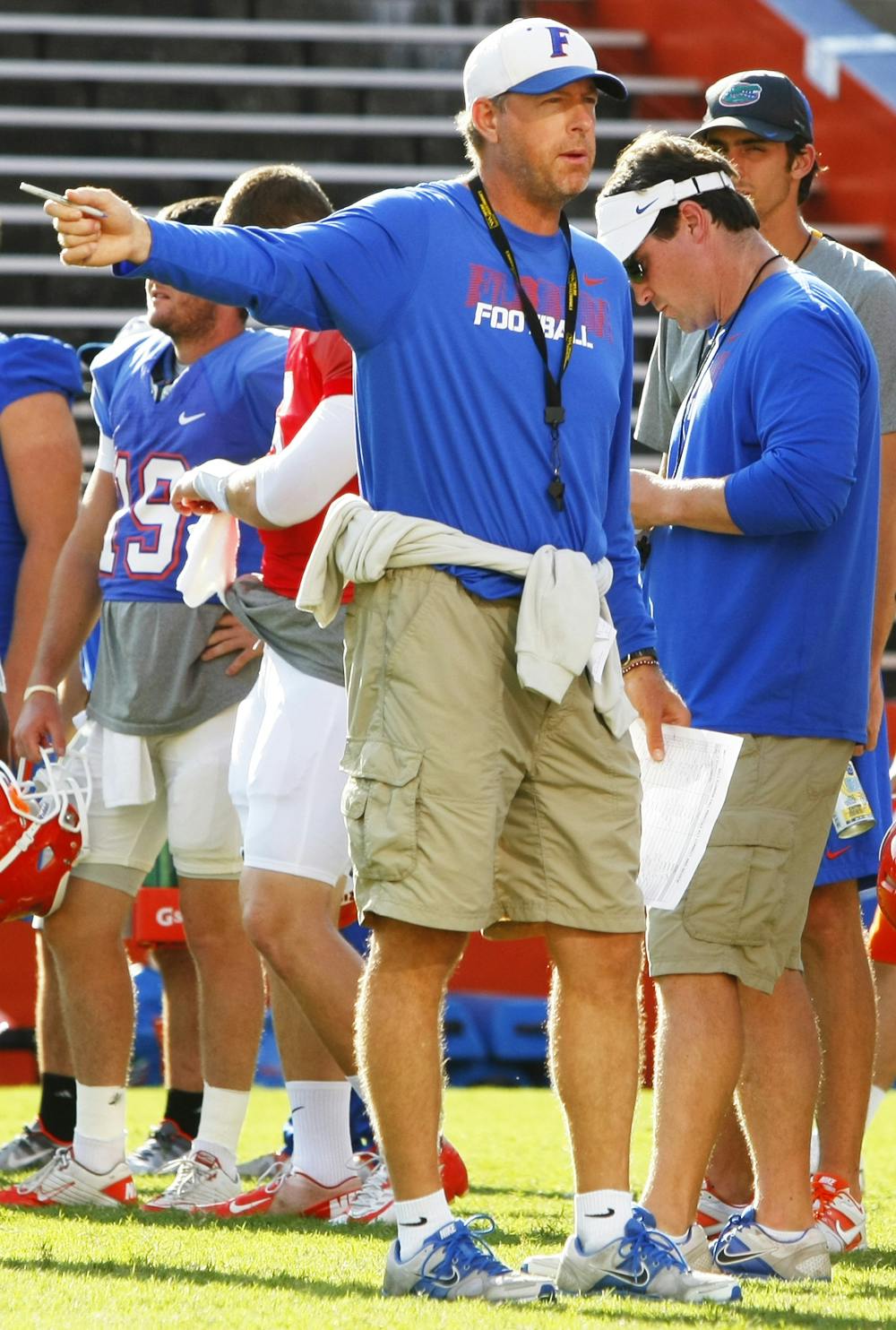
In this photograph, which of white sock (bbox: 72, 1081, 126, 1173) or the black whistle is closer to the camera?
the black whistle

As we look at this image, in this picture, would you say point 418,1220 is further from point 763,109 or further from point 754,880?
point 763,109

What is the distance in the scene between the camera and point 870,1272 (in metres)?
3.50

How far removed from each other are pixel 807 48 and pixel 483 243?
8.56 metres

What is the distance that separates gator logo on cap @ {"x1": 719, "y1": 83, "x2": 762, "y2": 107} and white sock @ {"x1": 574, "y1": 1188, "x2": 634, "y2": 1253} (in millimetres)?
2137

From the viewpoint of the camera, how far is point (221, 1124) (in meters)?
4.41

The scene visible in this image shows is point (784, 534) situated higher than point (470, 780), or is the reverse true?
point (784, 534)

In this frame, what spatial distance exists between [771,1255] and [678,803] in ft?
2.38

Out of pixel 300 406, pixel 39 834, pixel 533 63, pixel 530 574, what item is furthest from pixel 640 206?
pixel 39 834

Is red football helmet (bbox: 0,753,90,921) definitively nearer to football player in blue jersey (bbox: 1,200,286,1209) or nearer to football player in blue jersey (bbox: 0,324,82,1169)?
football player in blue jersey (bbox: 1,200,286,1209)

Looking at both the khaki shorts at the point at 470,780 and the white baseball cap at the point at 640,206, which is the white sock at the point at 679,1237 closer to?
the khaki shorts at the point at 470,780

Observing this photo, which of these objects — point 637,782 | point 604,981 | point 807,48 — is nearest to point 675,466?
point 637,782

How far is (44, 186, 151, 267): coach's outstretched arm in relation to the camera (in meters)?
2.78

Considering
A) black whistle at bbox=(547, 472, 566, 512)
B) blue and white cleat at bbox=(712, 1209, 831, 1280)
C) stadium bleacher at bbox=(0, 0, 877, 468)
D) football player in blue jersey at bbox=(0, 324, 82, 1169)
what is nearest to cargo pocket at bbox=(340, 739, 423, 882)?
black whistle at bbox=(547, 472, 566, 512)

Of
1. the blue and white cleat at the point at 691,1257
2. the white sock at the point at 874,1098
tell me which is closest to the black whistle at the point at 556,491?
the blue and white cleat at the point at 691,1257
